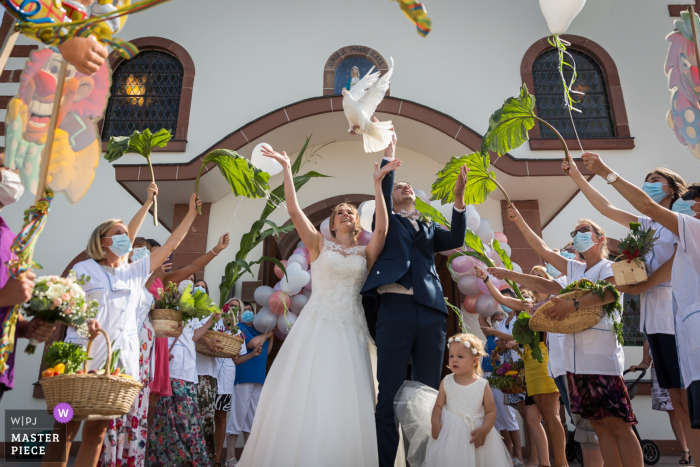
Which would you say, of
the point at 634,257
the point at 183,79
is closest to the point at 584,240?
the point at 634,257

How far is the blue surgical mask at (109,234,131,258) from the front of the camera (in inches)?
130

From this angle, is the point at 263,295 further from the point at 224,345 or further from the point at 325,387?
the point at 325,387

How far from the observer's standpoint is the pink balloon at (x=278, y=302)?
6000 millimetres

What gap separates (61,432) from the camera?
117 inches

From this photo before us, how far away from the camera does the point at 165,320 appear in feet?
12.9

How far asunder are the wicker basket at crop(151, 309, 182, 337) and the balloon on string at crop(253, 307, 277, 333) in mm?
2244

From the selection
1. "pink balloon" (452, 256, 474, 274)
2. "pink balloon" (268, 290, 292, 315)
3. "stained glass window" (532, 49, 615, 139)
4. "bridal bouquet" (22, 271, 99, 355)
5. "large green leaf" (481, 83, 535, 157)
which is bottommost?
"bridal bouquet" (22, 271, 99, 355)

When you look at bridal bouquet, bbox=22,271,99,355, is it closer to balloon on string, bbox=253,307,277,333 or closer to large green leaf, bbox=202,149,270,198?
large green leaf, bbox=202,149,270,198

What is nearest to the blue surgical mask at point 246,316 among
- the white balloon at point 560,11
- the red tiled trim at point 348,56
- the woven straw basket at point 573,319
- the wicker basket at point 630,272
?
the woven straw basket at point 573,319

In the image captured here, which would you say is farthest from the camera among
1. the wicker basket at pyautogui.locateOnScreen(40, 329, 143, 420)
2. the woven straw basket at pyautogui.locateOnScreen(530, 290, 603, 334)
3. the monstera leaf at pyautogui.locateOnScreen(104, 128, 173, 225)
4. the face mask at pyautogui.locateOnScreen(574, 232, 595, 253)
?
the monstera leaf at pyautogui.locateOnScreen(104, 128, 173, 225)

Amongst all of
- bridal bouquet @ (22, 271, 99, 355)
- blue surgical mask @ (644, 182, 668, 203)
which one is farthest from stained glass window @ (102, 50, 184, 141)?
blue surgical mask @ (644, 182, 668, 203)

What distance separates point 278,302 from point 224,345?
1207 mm

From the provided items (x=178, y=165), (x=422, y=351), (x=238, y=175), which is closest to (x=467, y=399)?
(x=422, y=351)

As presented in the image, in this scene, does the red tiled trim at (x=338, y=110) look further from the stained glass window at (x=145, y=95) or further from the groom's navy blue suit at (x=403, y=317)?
the groom's navy blue suit at (x=403, y=317)
